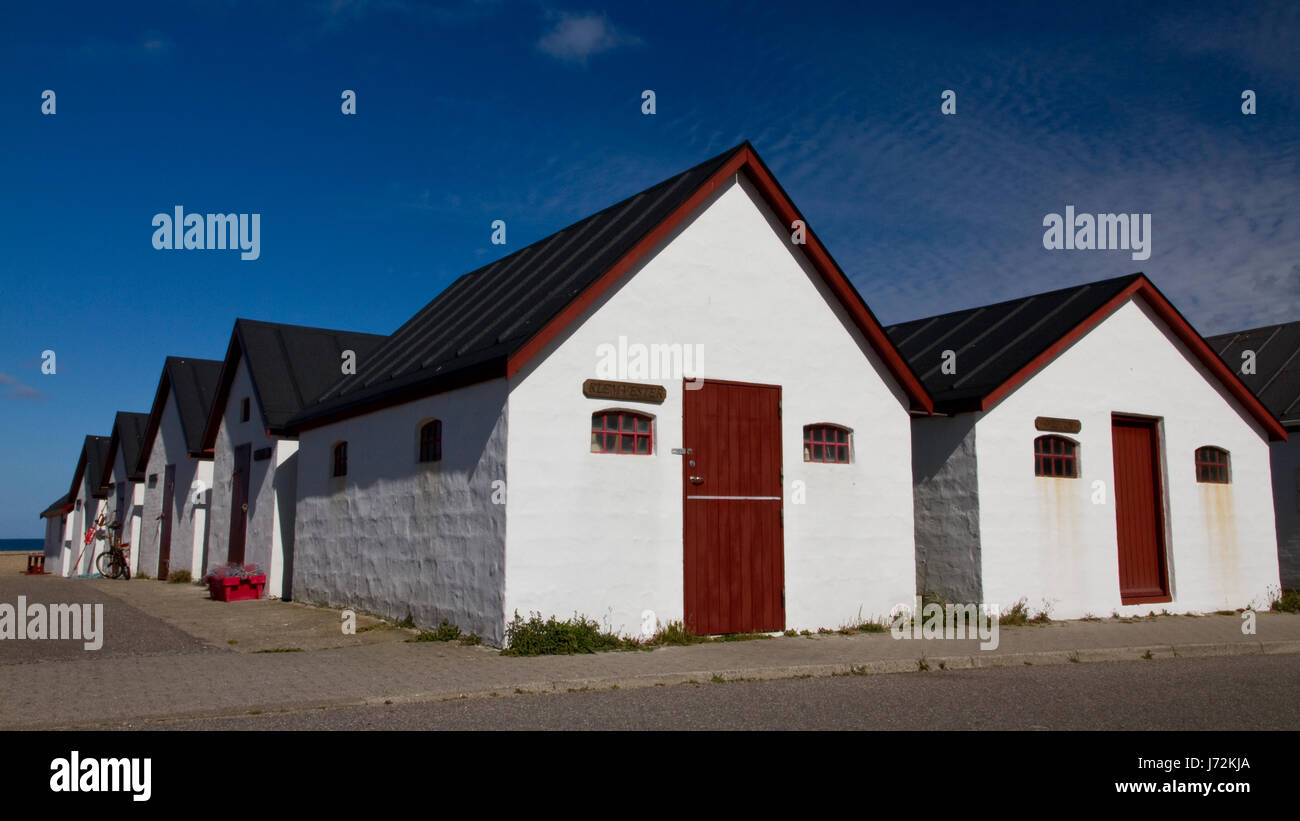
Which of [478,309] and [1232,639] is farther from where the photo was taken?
[478,309]

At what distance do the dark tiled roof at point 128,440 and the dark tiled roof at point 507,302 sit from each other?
743 inches

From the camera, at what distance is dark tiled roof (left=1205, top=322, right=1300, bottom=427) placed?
66.4 ft

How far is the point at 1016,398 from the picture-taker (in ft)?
48.8

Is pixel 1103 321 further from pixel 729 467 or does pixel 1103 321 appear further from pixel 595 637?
pixel 595 637

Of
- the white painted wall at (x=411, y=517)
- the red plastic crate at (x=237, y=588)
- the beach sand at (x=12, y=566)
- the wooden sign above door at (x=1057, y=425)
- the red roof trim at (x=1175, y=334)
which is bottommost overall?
the beach sand at (x=12, y=566)

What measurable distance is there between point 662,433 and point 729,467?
108 centimetres

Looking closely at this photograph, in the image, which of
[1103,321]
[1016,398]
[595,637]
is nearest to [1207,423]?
[1103,321]

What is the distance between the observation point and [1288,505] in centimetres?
1959

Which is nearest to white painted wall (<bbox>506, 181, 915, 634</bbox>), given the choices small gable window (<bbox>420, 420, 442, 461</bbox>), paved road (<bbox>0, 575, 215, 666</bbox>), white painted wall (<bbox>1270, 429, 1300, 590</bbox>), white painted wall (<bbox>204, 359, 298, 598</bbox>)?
small gable window (<bbox>420, 420, 442, 461</bbox>)

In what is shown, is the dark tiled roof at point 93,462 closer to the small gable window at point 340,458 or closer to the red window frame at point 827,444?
the small gable window at point 340,458

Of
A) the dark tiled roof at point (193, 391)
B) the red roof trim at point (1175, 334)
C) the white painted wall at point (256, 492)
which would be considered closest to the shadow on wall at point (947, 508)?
the red roof trim at point (1175, 334)

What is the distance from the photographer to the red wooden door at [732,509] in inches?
467

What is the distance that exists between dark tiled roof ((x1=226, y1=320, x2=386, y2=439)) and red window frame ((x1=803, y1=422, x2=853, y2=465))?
30.4 feet

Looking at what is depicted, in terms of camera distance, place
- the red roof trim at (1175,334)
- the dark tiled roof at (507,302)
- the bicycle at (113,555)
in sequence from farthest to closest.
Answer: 1. the bicycle at (113,555)
2. the red roof trim at (1175,334)
3. the dark tiled roof at (507,302)
